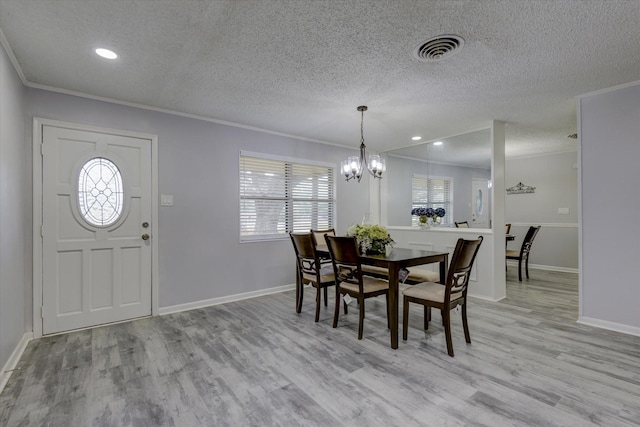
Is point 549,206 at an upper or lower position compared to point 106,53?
lower

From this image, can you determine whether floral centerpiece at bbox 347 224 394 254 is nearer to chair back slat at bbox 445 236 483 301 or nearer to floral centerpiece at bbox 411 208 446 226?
chair back slat at bbox 445 236 483 301

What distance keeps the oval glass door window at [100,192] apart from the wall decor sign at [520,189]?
7393 millimetres

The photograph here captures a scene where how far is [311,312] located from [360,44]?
278 cm

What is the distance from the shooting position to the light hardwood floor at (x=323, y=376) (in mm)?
1771

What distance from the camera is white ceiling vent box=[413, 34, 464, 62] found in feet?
7.14

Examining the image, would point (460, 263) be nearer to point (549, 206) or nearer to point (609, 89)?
point (609, 89)

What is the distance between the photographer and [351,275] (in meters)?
2.92

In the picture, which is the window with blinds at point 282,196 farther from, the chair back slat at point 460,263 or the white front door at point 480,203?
the chair back slat at point 460,263

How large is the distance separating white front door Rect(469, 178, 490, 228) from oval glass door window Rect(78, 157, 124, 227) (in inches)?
185

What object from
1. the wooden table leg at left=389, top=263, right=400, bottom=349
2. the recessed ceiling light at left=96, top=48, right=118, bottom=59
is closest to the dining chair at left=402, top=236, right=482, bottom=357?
the wooden table leg at left=389, top=263, right=400, bottom=349

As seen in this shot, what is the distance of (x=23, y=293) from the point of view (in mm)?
2787

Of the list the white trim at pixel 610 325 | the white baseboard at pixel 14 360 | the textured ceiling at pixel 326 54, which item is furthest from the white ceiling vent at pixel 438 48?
the white baseboard at pixel 14 360

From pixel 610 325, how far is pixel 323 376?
295 cm

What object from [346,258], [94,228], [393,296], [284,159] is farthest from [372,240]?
[94,228]
